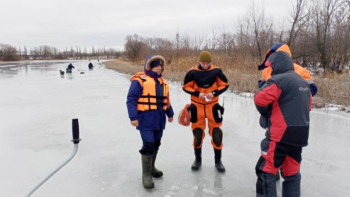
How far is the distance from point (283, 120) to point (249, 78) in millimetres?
8737

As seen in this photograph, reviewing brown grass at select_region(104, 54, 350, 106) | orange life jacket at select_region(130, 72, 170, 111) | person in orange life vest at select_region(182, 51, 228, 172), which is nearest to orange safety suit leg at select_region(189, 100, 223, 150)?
person in orange life vest at select_region(182, 51, 228, 172)

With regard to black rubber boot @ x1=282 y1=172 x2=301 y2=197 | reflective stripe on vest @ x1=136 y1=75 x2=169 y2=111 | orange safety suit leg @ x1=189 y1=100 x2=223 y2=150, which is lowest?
black rubber boot @ x1=282 y1=172 x2=301 y2=197

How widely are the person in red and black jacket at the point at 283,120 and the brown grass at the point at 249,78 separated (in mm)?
5069

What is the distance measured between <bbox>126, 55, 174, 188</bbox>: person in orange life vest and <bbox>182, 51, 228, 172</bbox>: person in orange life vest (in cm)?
44

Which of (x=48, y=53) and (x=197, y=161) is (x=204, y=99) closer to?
(x=197, y=161)

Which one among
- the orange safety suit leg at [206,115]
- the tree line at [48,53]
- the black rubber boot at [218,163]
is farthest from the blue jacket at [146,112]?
the tree line at [48,53]

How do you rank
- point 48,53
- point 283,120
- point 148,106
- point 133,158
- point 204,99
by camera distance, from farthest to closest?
point 48,53 → point 133,158 → point 204,99 → point 148,106 → point 283,120

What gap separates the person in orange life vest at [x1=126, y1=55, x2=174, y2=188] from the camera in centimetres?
264

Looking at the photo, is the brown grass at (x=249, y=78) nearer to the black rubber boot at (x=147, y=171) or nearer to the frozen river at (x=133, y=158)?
the frozen river at (x=133, y=158)

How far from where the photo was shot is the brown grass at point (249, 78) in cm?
704

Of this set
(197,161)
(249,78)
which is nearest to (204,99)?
(197,161)

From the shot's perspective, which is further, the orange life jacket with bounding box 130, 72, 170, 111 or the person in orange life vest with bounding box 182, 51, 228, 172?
the person in orange life vest with bounding box 182, 51, 228, 172

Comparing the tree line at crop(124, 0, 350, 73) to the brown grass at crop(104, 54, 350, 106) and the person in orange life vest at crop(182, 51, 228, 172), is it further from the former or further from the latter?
the person in orange life vest at crop(182, 51, 228, 172)

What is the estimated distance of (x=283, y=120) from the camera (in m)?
2.05
